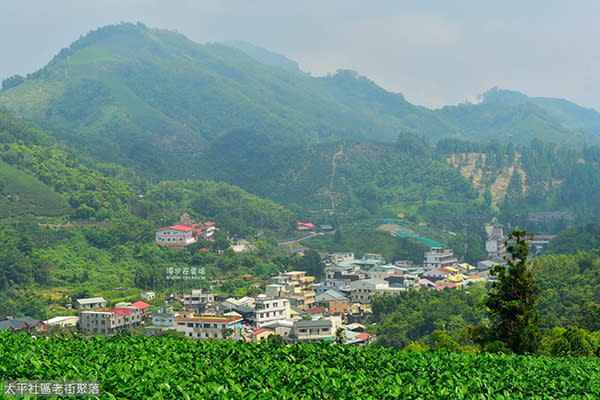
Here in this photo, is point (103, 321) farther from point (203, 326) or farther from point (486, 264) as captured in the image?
point (486, 264)

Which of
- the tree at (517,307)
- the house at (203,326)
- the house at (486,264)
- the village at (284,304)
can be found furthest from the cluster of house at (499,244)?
the tree at (517,307)

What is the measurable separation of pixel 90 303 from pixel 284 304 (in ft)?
38.1

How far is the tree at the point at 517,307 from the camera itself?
1515 centimetres

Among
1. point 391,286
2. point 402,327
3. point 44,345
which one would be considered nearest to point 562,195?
point 391,286

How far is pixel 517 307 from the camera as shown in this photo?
15.4 meters

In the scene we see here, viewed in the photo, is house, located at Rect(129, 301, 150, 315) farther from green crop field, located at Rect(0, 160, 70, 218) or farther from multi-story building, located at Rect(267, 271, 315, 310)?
green crop field, located at Rect(0, 160, 70, 218)

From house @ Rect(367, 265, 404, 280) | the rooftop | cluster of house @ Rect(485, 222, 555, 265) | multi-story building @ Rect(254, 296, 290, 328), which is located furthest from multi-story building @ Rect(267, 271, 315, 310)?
cluster of house @ Rect(485, 222, 555, 265)

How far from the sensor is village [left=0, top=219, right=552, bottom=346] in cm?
3425

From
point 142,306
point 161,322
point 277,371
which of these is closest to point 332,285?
point 142,306

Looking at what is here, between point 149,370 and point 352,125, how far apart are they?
14248cm

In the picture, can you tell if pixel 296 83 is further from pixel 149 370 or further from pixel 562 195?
pixel 149 370

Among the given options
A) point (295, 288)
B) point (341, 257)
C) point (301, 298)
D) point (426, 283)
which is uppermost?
point (295, 288)

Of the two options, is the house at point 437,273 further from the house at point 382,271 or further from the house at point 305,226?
the house at point 305,226

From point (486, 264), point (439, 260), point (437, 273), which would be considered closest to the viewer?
point (437, 273)
